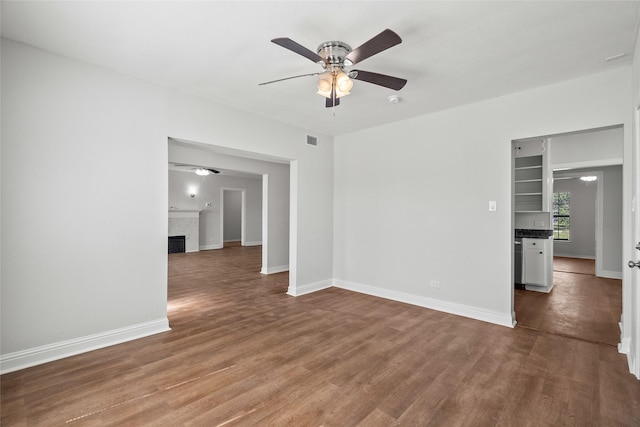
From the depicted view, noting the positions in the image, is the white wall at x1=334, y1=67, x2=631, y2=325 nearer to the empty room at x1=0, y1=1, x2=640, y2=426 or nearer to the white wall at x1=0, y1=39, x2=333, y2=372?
the empty room at x1=0, y1=1, x2=640, y2=426

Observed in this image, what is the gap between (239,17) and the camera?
2090mm

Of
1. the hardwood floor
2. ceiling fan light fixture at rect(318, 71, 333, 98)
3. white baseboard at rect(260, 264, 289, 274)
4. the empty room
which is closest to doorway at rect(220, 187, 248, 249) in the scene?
white baseboard at rect(260, 264, 289, 274)

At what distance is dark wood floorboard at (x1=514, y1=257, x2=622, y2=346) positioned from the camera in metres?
3.27

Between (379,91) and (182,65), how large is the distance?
2030 mm

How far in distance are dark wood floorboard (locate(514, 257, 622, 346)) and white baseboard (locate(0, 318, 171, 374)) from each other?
13.6ft

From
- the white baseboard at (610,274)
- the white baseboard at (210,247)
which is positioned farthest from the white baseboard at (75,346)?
the white baseboard at (610,274)

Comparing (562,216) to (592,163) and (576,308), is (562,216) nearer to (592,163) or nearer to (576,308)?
(592,163)

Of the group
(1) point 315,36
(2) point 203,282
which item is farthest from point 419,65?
(2) point 203,282

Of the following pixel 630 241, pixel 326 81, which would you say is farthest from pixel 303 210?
pixel 630 241

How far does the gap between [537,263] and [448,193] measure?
2.46m

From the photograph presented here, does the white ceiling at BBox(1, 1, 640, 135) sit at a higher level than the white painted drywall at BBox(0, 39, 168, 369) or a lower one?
higher

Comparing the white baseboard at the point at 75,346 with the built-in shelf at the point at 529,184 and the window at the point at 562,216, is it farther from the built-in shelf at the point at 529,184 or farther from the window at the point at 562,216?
the window at the point at 562,216

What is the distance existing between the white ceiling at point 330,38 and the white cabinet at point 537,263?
298cm

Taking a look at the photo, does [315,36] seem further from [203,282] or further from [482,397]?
[203,282]
